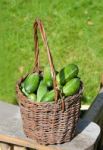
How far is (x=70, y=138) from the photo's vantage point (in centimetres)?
325

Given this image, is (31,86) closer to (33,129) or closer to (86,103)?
(33,129)

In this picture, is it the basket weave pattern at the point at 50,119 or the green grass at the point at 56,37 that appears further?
the green grass at the point at 56,37

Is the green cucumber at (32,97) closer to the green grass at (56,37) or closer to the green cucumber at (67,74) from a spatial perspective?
the green cucumber at (67,74)

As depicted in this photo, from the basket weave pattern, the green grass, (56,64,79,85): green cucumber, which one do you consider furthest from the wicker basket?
the green grass

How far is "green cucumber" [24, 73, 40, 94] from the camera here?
311cm

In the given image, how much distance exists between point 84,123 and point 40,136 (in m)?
0.42

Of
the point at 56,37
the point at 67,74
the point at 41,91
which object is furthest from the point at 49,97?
the point at 56,37

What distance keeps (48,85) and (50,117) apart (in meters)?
0.24

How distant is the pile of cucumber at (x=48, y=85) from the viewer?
304cm

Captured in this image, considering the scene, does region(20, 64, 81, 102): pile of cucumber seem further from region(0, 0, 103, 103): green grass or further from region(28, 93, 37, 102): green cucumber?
region(0, 0, 103, 103): green grass

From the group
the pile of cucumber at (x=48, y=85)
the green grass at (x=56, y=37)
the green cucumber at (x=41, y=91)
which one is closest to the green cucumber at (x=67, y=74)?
the pile of cucumber at (x=48, y=85)

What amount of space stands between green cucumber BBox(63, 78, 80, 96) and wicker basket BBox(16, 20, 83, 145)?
0.03 m

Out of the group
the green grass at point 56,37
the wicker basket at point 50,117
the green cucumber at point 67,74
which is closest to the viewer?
the wicker basket at point 50,117

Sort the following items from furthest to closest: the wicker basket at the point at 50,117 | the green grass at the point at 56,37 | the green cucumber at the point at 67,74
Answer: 1. the green grass at the point at 56,37
2. the green cucumber at the point at 67,74
3. the wicker basket at the point at 50,117
